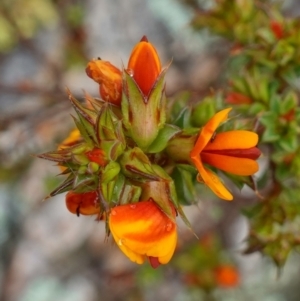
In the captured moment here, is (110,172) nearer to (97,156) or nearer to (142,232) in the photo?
(97,156)

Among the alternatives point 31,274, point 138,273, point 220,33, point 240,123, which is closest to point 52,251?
point 31,274

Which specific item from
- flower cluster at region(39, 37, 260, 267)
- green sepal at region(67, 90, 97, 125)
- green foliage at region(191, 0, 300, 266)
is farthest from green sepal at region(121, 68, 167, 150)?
green foliage at region(191, 0, 300, 266)

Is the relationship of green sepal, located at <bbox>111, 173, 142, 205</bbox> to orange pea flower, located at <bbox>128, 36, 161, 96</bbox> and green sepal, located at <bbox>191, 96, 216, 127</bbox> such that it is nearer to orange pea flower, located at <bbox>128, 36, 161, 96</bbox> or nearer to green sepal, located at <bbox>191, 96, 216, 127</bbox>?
orange pea flower, located at <bbox>128, 36, 161, 96</bbox>

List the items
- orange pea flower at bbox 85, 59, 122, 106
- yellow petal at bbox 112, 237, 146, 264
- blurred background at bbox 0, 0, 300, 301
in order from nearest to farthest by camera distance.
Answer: yellow petal at bbox 112, 237, 146, 264 < orange pea flower at bbox 85, 59, 122, 106 < blurred background at bbox 0, 0, 300, 301

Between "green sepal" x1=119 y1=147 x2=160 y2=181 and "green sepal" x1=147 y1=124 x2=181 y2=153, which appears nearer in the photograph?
"green sepal" x1=119 y1=147 x2=160 y2=181

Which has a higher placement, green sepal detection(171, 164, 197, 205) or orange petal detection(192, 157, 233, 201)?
orange petal detection(192, 157, 233, 201)

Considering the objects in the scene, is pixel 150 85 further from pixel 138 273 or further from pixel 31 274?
pixel 31 274

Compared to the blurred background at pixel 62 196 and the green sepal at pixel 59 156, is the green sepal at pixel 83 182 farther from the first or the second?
the blurred background at pixel 62 196

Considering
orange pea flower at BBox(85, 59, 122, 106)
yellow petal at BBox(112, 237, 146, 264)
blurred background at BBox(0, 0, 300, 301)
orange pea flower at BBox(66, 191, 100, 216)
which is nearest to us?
yellow petal at BBox(112, 237, 146, 264)

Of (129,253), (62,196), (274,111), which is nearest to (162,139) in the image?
(129,253)
